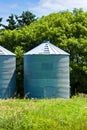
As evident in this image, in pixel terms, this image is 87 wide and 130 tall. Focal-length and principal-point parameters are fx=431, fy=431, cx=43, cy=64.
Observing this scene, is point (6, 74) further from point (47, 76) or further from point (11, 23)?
point (11, 23)

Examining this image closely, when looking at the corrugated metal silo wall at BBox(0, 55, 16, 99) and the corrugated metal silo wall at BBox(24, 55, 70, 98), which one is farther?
the corrugated metal silo wall at BBox(0, 55, 16, 99)

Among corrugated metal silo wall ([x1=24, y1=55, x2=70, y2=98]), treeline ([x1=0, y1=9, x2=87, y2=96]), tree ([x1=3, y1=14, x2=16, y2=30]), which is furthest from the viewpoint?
tree ([x1=3, y1=14, x2=16, y2=30])

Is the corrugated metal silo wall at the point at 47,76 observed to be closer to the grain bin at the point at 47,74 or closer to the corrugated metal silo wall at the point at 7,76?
the grain bin at the point at 47,74

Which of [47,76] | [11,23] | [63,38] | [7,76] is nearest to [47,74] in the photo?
[47,76]

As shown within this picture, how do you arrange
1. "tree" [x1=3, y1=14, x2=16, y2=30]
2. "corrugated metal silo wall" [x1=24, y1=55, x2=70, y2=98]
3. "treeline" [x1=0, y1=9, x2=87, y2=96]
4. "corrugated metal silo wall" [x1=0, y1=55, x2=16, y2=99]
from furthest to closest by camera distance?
"tree" [x1=3, y1=14, x2=16, y2=30] → "treeline" [x1=0, y1=9, x2=87, y2=96] → "corrugated metal silo wall" [x1=0, y1=55, x2=16, y2=99] → "corrugated metal silo wall" [x1=24, y1=55, x2=70, y2=98]

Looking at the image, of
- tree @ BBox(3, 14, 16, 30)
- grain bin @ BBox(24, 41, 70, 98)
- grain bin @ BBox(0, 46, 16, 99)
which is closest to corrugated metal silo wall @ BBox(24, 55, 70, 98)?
grain bin @ BBox(24, 41, 70, 98)

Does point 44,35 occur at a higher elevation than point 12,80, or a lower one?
higher

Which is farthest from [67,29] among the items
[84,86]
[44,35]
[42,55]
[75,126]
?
[75,126]

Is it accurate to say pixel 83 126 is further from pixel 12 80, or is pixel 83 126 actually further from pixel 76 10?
pixel 76 10

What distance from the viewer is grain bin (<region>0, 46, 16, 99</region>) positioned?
1091 inches

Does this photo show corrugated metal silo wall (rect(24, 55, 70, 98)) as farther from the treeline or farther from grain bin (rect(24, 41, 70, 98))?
the treeline

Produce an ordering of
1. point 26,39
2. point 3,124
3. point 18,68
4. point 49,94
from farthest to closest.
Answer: point 26,39 < point 18,68 < point 49,94 < point 3,124

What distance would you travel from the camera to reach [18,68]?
107 feet

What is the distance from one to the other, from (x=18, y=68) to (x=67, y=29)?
199 inches
